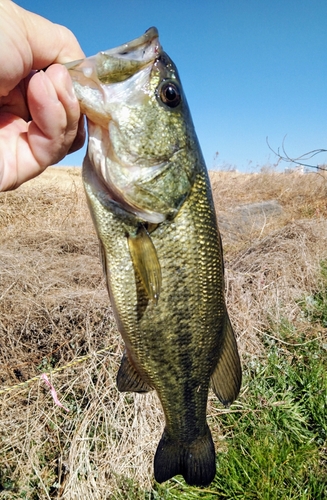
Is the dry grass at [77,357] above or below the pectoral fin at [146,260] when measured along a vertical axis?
below

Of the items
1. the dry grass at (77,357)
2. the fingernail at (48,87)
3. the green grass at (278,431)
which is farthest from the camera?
the dry grass at (77,357)

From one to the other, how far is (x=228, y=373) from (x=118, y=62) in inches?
62.4

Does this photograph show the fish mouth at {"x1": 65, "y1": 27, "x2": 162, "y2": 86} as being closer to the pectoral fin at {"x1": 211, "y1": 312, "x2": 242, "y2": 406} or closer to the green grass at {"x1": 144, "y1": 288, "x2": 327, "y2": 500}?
the pectoral fin at {"x1": 211, "y1": 312, "x2": 242, "y2": 406}

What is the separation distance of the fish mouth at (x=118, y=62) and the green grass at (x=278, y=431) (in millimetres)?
3367

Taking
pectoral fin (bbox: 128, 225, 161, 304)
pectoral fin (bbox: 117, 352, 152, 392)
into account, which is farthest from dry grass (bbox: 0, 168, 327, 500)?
pectoral fin (bbox: 128, 225, 161, 304)

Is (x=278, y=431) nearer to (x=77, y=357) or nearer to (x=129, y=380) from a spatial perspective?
(x=77, y=357)

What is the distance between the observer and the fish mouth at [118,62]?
1611 mm

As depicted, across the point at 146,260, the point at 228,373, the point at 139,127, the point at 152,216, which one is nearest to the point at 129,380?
the point at 228,373

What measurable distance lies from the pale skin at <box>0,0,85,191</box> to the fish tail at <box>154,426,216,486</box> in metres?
1.62

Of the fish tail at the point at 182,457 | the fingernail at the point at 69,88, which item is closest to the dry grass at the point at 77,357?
Result: the fish tail at the point at 182,457

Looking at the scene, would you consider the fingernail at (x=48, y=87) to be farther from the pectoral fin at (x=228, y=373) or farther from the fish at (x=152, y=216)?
the pectoral fin at (x=228, y=373)

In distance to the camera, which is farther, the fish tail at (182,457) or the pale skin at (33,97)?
the fish tail at (182,457)

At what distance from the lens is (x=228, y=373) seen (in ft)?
6.99

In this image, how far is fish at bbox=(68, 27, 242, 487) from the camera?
5.63 ft
